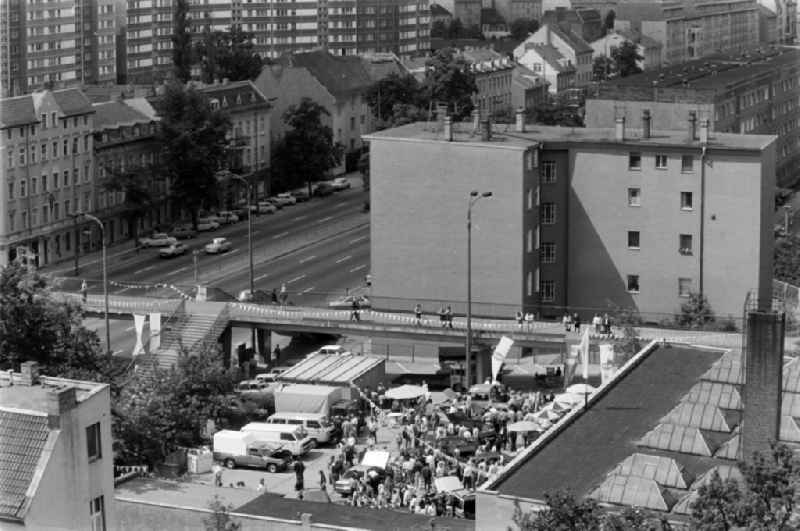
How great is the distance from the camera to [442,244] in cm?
7081

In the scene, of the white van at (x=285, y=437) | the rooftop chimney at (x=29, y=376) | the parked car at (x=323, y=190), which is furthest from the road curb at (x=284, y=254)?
the rooftop chimney at (x=29, y=376)

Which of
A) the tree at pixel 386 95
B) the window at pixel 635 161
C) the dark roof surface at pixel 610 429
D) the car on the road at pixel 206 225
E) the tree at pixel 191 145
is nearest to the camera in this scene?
the dark roof surface at pixel 610 429

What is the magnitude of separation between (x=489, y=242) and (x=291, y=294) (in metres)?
8.81

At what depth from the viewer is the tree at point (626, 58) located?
170 meters

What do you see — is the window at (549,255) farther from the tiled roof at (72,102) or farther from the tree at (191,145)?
the tree at (191,145)

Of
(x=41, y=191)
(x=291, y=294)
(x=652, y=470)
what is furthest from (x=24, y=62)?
(x=652, y=470)

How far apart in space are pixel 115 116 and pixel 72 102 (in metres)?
5.36

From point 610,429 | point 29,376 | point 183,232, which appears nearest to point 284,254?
point 183,232

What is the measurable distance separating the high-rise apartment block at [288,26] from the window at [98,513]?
393 feet

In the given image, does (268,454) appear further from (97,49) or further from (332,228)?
(97,49)

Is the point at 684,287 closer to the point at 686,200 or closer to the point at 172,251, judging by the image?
the point at 686,200

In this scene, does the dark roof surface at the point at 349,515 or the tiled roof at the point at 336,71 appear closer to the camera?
the dark roof surface at the point at 349,515

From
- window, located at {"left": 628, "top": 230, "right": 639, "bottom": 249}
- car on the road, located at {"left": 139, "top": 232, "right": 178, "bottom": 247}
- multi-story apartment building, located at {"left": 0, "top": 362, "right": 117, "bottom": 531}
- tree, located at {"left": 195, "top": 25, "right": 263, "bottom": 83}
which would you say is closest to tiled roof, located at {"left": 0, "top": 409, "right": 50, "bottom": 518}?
multi-story apartment building, located at {"left": 0, "top": 362, "right": 117, "bottom": 531}

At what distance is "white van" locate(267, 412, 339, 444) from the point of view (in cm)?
5622
